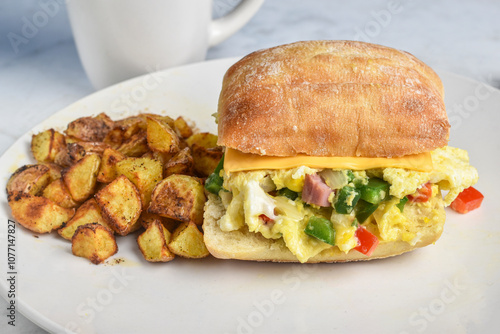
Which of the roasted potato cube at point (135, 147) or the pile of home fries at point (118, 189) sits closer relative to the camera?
the pile of home fries at point (118, 189)

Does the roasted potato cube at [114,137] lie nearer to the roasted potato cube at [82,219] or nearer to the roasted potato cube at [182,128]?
the roasted potato cube at [182,128]

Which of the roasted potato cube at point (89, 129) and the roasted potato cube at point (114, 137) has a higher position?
the roasted potato cube at point (89, 129)

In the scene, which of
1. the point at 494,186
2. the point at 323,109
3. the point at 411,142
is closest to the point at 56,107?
the point at 323,109

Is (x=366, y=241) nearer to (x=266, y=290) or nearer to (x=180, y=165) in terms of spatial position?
(x=266, y=290)

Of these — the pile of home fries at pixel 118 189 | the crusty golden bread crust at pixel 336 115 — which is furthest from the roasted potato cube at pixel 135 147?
Answer: the crusty golden bread crust at pixel 336 115

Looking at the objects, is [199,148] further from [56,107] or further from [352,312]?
[56,107]

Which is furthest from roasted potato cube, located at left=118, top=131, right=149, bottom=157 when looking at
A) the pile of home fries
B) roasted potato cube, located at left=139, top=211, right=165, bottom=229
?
roasted potato cube, located at left=139, top=211, right=165, bottom=229
